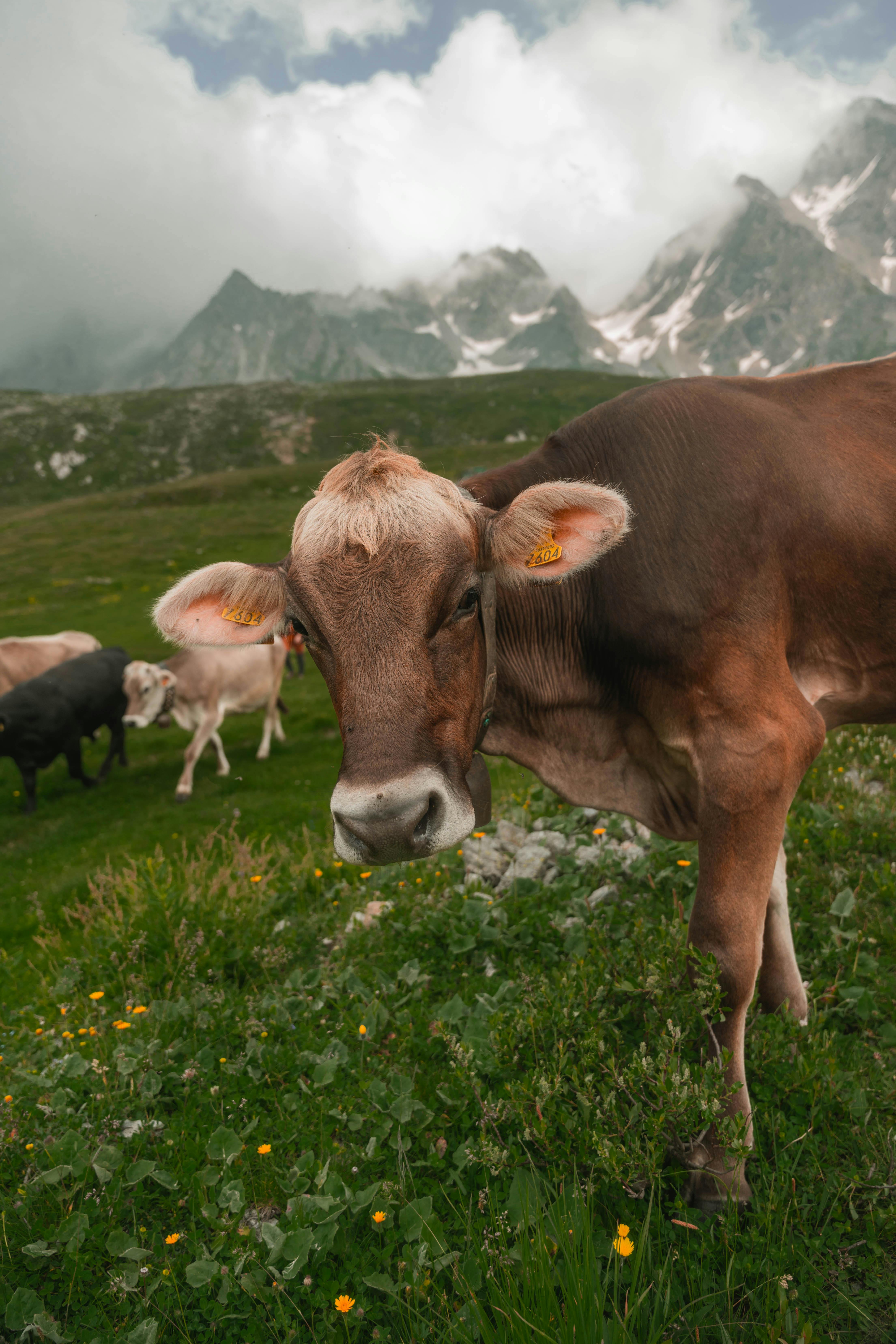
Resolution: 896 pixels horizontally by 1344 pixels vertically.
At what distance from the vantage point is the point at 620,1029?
3768 millimetres

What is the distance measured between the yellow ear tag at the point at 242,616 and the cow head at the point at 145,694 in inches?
575

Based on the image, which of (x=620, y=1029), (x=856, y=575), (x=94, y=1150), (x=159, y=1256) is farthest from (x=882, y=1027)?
(x=94, y=1150)

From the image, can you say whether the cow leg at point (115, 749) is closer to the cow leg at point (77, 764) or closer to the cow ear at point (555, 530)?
the cow leg at point (77, 764)

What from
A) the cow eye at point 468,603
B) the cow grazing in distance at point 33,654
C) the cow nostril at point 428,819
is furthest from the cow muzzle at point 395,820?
the cow grazing in distance at point 33,654

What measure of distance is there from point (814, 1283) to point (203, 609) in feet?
12.5

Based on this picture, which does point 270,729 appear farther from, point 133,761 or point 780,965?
point 780,965

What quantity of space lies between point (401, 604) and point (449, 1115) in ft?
8.72

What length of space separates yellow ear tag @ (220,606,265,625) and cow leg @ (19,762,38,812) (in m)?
15.1

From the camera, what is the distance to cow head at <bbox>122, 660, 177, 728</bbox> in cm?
1719

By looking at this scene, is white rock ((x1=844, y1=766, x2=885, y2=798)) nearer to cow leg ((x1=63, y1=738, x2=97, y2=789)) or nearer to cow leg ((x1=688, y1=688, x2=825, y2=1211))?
cow leg ((x1=688, y1=688, x2=825, y2=1211))

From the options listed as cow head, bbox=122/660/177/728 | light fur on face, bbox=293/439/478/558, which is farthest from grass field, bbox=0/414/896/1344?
cow head, bbox=122/660/177/728

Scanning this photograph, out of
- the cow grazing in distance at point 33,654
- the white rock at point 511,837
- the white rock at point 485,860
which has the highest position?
the white rock at point 485,860

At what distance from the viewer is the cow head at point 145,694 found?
17.2 meters

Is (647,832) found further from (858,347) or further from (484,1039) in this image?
(858,347)
